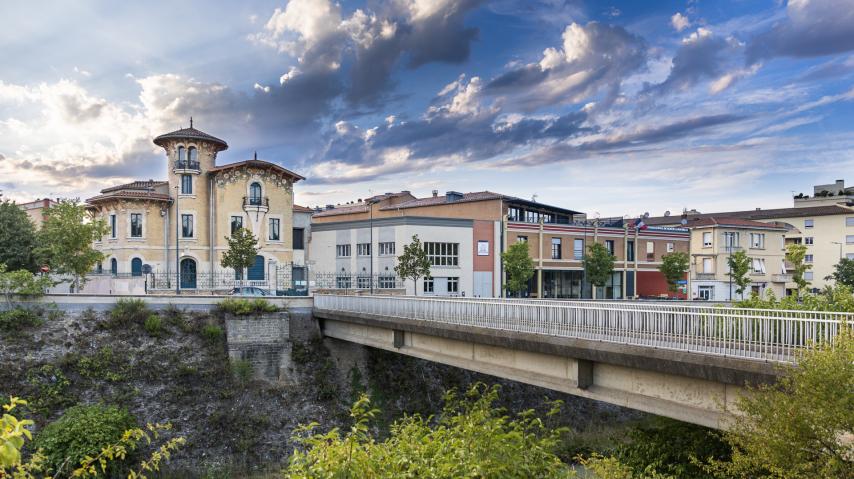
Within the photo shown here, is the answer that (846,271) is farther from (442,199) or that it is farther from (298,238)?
(298,238)

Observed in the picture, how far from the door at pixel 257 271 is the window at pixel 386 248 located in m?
9.81

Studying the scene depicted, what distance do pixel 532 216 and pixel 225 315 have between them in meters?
35.6

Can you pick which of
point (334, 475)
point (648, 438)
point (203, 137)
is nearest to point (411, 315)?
point (648, 438)

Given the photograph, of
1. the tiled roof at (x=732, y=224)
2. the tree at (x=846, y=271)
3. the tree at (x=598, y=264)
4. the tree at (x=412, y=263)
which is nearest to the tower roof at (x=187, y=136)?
the tree at (x=412, y=263)

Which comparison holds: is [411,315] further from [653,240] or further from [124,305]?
[653,240]

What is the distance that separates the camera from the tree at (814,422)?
30.2 feet

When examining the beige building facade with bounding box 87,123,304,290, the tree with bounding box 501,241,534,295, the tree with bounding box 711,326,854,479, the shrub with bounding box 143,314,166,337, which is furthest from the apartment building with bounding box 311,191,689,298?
the tree with bounding box 711,326,854,479

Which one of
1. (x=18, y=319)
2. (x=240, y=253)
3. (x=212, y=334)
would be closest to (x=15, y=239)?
(x=240, y=253)

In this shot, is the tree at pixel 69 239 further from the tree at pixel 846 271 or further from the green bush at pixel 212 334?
the tree at pixel 846 271

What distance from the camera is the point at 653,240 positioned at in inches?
2426

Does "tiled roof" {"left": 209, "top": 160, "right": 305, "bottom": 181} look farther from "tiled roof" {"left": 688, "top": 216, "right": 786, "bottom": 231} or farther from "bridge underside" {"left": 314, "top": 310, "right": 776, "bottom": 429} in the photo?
"tiled roof" {"left": 688, "top": 216, "right": 786, "bottom": 231}

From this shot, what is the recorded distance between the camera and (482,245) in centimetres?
5119

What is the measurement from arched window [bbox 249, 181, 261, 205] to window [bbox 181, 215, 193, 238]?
4706 mm

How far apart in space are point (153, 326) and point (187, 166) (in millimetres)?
18950
